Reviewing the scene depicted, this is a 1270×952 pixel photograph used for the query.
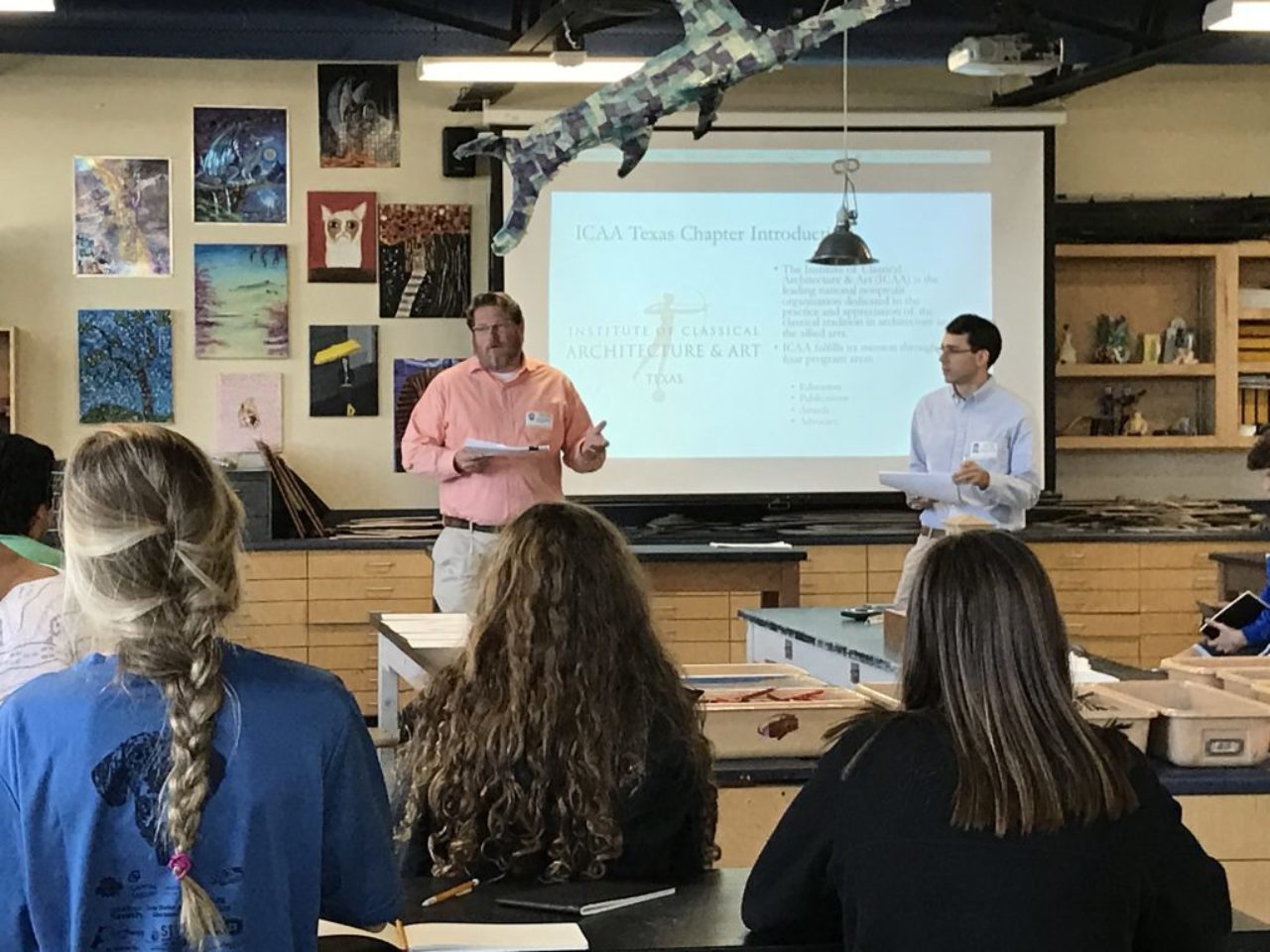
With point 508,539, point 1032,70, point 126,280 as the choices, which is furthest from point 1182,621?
point 508,539

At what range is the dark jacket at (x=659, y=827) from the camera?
2375mm

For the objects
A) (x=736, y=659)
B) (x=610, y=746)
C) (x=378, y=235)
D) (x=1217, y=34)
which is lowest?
(x=736, y=659)

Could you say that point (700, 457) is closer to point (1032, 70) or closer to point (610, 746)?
point (1032, 70)

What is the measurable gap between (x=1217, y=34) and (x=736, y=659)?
325 cm

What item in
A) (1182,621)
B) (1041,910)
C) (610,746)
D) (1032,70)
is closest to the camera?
(1041,910)

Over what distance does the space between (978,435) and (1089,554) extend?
177 cm

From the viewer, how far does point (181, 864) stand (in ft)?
5.56

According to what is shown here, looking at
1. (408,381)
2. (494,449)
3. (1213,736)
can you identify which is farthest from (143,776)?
(408,381)

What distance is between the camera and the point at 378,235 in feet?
25.9

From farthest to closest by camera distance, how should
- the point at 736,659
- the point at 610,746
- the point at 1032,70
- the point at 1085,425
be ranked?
the point at 1085,425 < the point at 736,659 < the point at 1032,70 < the point at 610,746

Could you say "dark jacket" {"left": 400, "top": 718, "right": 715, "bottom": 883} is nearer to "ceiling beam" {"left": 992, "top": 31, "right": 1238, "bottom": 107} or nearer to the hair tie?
the hair tie

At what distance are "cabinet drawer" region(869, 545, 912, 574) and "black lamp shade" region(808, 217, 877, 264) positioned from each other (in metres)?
1.48

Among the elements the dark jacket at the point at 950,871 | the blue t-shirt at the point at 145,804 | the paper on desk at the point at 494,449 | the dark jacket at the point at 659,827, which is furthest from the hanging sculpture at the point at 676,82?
the paper on desk at the point at 494,449

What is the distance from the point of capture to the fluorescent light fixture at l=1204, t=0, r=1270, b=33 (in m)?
5.49
